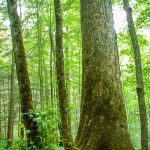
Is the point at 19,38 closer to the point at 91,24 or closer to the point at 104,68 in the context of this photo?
the point at 91,24

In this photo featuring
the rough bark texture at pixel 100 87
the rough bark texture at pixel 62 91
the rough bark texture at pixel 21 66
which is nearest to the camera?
the rough bark texture at pixel 100 87

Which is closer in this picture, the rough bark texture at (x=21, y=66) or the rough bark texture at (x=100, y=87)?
the rough bark texture at (x=100, y=87)

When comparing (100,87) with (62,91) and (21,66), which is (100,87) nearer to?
(21,66)

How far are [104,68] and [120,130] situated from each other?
47.2 inches

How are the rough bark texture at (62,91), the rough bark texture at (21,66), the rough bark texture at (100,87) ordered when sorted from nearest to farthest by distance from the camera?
Answer: the rough bark texture at (100,87) < the rough bark texture at (21,66) < the rough bark texture at (62,91)

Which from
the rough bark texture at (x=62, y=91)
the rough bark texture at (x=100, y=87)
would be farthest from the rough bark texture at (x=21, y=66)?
the rough bark texture at (x=62, y=91)

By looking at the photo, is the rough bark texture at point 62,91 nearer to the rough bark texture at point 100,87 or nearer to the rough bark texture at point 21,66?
the rough bark texture at point 21,66

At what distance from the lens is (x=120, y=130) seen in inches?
215

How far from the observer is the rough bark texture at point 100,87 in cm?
545

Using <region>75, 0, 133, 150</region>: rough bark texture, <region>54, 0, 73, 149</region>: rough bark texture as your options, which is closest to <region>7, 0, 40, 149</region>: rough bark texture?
<region>75, 0, 133, 150</region>: rough bark texture

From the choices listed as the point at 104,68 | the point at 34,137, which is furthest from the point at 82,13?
the point at 34,137

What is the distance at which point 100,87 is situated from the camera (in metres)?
5.68

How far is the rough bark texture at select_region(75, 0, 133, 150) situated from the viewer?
5.45 meters

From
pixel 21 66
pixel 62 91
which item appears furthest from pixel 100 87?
pixel 62 91
